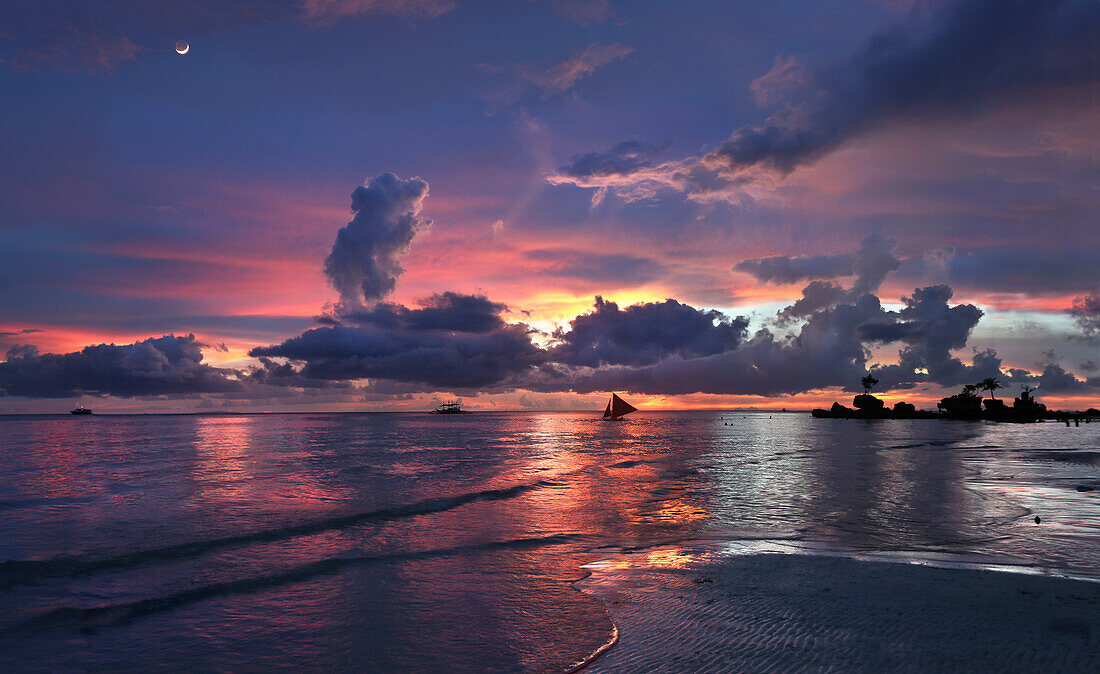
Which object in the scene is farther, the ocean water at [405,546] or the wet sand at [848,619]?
the ocean water at [405,546]

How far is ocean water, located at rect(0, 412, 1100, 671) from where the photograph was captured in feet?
29.6

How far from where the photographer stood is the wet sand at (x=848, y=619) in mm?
7039

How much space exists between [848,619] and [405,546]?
39.6 feet

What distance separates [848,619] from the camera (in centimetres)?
855

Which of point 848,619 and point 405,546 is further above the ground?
point 848,619

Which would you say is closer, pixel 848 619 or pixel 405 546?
pixel 848 619

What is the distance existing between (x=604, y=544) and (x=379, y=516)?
993 centimetres

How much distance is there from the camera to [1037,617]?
8203 millimetres

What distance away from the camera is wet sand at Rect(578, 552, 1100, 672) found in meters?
7.04

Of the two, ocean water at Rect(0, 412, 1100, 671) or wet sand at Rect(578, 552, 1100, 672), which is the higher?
wet sand at Rect(578, 552, 1100, 672)

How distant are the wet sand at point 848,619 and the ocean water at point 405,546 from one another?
48.9 inches

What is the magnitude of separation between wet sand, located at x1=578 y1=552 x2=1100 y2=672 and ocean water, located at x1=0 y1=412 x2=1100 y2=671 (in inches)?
48.9

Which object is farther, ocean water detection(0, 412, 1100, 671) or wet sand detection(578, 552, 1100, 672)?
ocean water detection(0, 412, 1100, 671)

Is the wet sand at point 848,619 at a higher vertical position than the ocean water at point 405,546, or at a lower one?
higher
